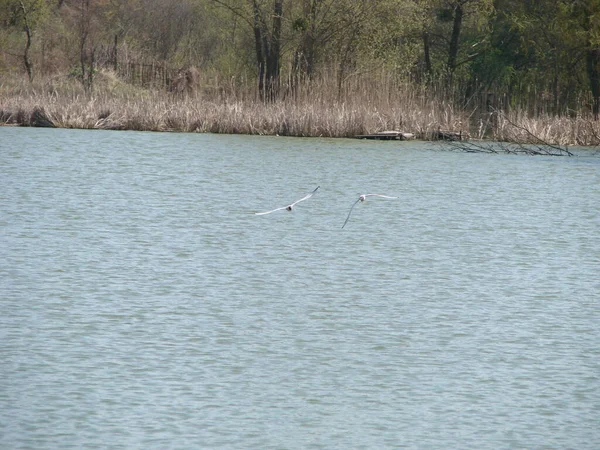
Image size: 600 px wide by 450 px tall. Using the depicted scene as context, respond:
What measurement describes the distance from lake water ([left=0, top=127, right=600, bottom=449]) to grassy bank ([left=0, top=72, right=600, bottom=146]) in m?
9.41

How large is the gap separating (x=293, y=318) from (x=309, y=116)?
18303mm

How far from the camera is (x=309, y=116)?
1043 inches

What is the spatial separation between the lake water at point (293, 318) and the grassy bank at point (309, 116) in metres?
9.41

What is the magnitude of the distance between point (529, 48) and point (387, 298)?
32.4 metres

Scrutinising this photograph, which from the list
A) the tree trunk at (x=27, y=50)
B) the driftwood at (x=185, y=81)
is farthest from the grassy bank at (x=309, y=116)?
the tree trunk at (x=27, y=50)

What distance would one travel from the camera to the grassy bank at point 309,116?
26.8 meters

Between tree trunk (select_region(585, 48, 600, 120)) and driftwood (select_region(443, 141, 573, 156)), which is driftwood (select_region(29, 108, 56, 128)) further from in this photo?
tree trunk (select_region(585, 48, 600, 120))

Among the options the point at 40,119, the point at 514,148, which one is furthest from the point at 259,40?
the point at 514,148

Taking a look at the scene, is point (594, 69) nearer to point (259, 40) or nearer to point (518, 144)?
point (518, 144)

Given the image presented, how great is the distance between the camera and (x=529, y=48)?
4022 centimetres

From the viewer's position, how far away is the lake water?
5.98 m

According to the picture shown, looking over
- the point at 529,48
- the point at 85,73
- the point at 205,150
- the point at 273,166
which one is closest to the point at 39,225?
the point at 273,166

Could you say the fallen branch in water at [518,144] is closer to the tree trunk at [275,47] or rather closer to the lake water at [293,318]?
the lake water at [293,318]

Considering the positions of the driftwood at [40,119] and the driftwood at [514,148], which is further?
the driftwood at [40,119]
